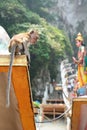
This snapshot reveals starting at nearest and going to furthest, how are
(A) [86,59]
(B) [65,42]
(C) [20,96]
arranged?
(C) [20,96], (A) [86,59], (B) [65,42]

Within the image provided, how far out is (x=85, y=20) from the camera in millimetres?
22578

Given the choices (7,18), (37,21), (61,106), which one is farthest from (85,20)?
(61,106)

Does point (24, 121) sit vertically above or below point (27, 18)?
below

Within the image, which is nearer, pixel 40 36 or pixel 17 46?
pixel 17 46

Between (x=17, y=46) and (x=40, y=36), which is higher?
(x=40, y=36)

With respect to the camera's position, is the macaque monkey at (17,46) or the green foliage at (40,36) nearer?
the macaque monkey at (17,46)

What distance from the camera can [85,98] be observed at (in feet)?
7.14

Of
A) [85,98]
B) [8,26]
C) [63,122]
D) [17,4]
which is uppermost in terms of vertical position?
[17,4]

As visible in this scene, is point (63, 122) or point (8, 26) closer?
point (63, 122)

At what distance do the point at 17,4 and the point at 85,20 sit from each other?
7368mm

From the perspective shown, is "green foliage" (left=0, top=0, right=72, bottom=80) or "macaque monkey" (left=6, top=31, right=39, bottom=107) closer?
"macaque monkey" (left=6, top=31, right=39, bottom=107)

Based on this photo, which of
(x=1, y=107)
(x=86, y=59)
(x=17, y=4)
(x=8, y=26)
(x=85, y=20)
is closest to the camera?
(x=1, y=107)

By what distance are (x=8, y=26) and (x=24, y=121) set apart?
43.9 ft

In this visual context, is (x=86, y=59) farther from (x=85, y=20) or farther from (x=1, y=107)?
(x=85, y=20)
